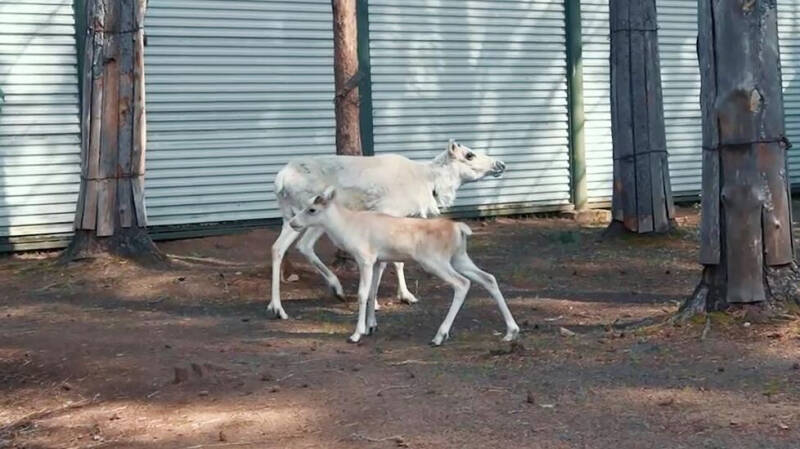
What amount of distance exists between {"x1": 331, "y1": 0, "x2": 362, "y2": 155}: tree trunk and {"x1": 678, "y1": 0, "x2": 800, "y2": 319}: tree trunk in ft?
14.8

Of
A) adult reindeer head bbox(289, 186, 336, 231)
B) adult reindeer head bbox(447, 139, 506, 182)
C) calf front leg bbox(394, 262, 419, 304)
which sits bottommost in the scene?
calf front leg bbox(394, 262, 419, 304)

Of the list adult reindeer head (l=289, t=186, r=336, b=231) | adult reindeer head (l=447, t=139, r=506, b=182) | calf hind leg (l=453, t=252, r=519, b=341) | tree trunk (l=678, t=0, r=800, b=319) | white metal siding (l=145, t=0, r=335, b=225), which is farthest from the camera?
white metal siding (l=145, t=0, r=335, b=225)

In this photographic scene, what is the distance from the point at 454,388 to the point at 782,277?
2615 millimetres

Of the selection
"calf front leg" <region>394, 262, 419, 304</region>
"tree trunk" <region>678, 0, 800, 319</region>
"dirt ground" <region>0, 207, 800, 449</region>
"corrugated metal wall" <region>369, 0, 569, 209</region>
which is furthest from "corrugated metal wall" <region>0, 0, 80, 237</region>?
"tree trunk" <region>678, 0, 800, 319</region>

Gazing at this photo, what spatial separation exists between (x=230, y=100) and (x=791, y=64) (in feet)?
35.5

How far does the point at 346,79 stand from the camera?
11.7 metres

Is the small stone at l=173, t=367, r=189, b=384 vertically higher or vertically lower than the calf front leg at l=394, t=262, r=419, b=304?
lower

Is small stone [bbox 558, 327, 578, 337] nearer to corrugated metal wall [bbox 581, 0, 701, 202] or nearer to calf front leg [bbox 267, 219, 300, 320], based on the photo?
calf front leg [bbox 267, 219, 300, 320]

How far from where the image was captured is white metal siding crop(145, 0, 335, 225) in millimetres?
14797

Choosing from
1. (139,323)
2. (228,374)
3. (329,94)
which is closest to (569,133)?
(329,94)

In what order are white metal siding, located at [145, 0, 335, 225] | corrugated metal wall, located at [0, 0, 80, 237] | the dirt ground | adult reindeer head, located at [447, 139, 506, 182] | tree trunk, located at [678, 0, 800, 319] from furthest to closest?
white metal siding, located at [145, 0, 335, 225], corrugated metal wall, located at [0, 0, 80, 237], adult reindeer head, located at [447, 139, 506, 182], tree trunk, located at [678, 0, 800, 319], the dirt ground

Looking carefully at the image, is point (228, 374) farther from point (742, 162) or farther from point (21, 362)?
point (742, 162)

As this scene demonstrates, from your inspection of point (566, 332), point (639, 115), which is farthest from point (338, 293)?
point (639, 115)

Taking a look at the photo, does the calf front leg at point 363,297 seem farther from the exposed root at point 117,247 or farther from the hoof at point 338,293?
the exposed root at point 117,247
